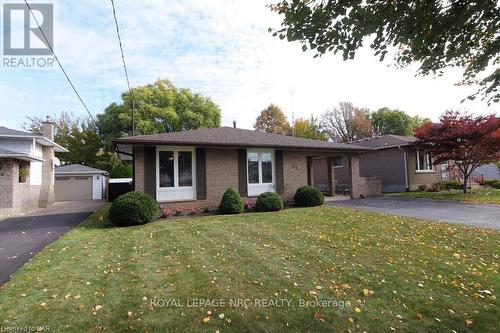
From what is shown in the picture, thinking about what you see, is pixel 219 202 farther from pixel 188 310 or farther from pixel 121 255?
pixel 188 310

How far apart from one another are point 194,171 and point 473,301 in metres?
11.0

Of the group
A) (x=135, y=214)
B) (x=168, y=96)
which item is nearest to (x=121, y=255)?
(x=135, y=214)

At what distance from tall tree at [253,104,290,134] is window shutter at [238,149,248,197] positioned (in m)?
30.9

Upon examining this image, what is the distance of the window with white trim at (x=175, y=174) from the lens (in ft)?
42.5

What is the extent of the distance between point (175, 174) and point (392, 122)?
41.0 meters

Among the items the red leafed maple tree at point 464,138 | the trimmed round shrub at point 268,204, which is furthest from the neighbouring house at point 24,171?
the red leafed maple tree at point 464,138

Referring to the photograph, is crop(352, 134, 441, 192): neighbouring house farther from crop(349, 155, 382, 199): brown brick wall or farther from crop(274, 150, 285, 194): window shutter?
crop(274, 150, 285, 194): window shutter

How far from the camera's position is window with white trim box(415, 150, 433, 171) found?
22.1m

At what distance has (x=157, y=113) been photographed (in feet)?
112

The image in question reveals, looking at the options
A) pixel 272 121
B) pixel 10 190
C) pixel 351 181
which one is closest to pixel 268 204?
pixel 351 181

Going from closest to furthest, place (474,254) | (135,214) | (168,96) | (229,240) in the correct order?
(474,254) < (229,240) < (135,214) < (168,96)

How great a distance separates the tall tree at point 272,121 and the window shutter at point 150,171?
33.3 metres

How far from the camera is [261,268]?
5363 mm

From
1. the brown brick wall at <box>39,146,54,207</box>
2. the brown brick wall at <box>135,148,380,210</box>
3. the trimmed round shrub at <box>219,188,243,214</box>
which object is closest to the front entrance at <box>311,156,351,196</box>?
the brown brick wall at <box>135,148,380,210</box>
